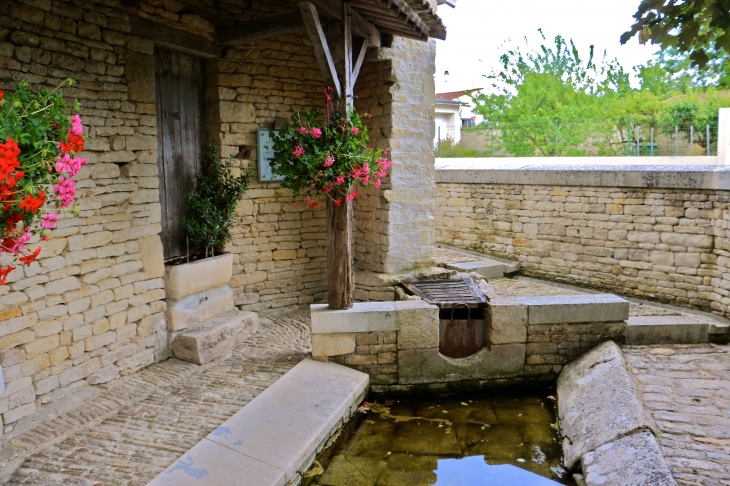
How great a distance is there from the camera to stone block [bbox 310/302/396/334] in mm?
5504

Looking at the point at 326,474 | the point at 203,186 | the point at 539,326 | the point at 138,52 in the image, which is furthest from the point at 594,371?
the point at 138,52

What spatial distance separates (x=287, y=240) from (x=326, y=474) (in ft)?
13.0

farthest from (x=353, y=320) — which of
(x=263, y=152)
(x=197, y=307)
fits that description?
(x=263, y=152)

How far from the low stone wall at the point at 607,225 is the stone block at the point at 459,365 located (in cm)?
323

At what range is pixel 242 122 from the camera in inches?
276

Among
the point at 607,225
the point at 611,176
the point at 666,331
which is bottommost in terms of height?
the point at 666,331

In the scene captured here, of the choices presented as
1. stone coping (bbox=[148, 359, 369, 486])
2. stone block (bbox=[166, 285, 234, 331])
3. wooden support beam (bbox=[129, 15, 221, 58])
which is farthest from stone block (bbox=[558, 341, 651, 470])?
wooden support beam (bbox=[129, 15, 221, 58])

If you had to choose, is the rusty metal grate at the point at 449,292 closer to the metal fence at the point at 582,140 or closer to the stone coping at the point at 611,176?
Answer: the stone coping at the point at 611,176

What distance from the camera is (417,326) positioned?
5.64 m

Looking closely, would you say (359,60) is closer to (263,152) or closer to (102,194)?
(263,152)

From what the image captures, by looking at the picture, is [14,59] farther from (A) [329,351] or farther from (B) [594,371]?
(B) [594,371]

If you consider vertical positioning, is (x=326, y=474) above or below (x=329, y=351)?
below

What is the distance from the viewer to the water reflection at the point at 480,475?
422 cm

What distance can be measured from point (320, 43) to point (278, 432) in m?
3.31
